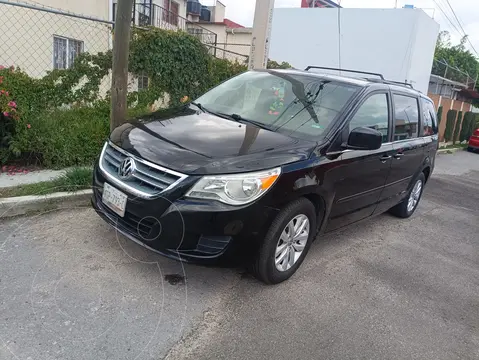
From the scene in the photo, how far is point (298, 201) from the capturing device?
325cm

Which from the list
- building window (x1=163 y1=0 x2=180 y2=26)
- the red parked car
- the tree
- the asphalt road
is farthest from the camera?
the tree

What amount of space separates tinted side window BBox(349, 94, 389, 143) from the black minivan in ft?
0.04

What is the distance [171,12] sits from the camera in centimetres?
1873

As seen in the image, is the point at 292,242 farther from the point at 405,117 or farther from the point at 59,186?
the point at 59,186

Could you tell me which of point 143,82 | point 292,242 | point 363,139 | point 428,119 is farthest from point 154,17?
point 292,242

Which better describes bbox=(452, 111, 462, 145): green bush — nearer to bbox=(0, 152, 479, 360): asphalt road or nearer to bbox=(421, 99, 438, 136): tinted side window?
bbox=(421, 99, 438, 136): tinted side window

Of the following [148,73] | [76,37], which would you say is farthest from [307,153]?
[76,37]

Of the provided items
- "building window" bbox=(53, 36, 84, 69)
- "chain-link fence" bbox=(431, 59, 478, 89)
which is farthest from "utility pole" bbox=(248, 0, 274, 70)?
"chain-link fence" bbox=(431, 59, 478, 89)

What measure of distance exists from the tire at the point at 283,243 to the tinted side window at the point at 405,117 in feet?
6.10

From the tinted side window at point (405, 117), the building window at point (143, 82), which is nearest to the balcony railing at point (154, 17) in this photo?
the building window at point (143, 82)

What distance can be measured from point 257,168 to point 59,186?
268 cm

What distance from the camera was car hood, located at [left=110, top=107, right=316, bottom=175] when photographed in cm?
292

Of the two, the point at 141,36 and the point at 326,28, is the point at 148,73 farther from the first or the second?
the point at 326,28

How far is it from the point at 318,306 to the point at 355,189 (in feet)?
4.24
